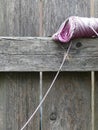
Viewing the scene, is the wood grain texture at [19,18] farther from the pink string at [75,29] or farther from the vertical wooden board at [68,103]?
the vertical wooden board at [68,103]

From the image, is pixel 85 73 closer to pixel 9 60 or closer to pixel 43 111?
pixel 43 111

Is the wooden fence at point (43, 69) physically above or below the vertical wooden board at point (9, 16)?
below

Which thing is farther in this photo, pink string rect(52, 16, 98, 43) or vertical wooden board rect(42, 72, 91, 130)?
→ vertical wooden board rect(42, 72, 91, 130)

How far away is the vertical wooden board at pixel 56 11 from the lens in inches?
83.8

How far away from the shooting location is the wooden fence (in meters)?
2.03

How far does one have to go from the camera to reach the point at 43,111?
7.03 feet

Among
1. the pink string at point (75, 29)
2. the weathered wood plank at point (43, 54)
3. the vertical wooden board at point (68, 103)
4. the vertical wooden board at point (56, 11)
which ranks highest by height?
the vertical wooden board at point (56, 11)

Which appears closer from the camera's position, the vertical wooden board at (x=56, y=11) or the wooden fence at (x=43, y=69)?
the wooden fence at (x=43, y=69)

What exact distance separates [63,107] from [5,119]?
1.03 ft

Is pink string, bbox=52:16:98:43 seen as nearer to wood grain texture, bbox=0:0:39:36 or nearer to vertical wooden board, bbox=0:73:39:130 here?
wood grain texture, bbox=0:0:39:36

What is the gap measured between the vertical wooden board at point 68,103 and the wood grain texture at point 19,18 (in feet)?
0.85

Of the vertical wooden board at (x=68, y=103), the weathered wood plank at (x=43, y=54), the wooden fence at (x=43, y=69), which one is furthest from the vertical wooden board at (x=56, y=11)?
the vertical wooden board at (x=68, y=103)

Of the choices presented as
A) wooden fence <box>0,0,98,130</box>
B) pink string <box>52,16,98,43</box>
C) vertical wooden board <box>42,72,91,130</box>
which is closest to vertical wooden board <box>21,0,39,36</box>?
wooden fence <box>0,0,98,130</box>

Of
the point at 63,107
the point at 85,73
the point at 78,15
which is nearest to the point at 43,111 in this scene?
the point at 63,107
